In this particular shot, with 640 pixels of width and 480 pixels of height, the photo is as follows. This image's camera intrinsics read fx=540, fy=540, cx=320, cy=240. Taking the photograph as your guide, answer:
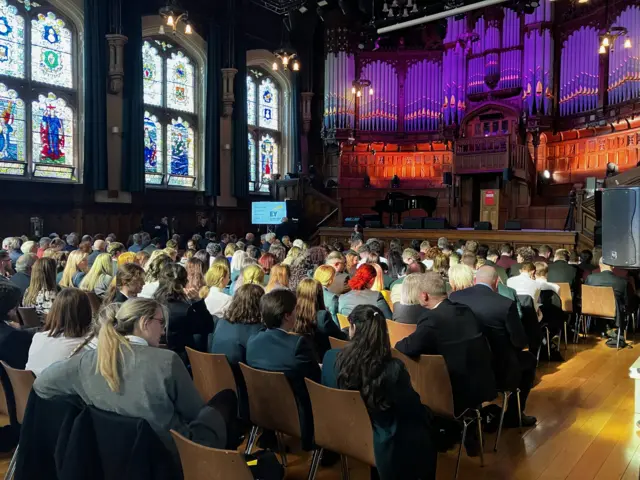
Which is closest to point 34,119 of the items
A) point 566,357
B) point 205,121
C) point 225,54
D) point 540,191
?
point 205,121

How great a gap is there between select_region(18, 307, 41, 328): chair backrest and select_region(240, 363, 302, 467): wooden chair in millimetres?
2208

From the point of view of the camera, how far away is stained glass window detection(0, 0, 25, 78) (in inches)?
465

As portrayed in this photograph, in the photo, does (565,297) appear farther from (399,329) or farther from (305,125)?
(305,125)

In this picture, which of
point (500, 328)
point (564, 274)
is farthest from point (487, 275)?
point (564, 274)

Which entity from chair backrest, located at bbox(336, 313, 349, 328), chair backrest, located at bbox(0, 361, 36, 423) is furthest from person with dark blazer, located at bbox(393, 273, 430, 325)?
chair backrest, located at bbox(0, 361, 36, 423)

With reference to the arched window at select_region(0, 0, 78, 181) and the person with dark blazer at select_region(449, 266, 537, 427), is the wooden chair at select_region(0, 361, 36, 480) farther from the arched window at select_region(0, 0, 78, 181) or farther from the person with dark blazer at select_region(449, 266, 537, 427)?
the arched window at select_region(0, 0, 78, 181)

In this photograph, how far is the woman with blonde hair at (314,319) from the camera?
3.37m

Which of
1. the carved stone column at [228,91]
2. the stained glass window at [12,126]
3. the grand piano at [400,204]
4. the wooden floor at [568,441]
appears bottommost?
the wooden floor at [568,441]

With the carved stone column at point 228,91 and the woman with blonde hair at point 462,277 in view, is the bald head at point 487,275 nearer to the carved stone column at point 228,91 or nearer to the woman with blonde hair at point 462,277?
the woman with blonde hair at point 462,277

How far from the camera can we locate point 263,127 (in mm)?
17984

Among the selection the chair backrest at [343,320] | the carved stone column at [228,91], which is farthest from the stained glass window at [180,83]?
the chair backrest at [343,320]

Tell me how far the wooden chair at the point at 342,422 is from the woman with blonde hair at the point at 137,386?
1.85 feet

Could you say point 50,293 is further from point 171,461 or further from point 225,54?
point 225,54

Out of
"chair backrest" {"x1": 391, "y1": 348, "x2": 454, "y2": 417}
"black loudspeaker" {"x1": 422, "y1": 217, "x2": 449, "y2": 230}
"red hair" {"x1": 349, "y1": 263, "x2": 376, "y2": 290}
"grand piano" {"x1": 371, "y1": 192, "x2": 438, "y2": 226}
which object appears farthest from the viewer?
"grand piano" {"x1": 371, "y1": 192, "x2": 438, "y2": 226}
